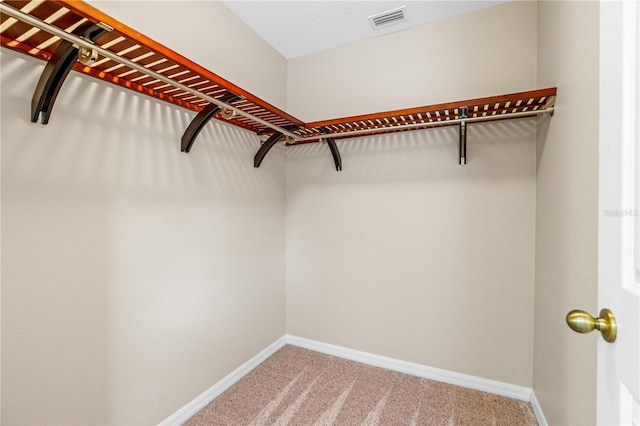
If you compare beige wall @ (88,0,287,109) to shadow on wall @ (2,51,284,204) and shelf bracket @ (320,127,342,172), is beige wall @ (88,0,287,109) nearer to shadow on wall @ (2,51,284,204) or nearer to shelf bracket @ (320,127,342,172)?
shadow on wall @ (2,51,284,204)

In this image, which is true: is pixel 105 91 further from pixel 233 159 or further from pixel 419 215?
pixel 419 215

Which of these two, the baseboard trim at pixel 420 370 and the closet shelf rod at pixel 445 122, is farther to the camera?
the baseboard trim at pixel 420 370

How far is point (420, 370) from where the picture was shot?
199 centimetres

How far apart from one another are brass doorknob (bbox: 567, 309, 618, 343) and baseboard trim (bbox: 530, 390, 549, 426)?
1328 millimetres

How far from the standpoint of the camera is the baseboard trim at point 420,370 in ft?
5.78

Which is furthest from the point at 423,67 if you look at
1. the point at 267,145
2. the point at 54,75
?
the point at 54,75

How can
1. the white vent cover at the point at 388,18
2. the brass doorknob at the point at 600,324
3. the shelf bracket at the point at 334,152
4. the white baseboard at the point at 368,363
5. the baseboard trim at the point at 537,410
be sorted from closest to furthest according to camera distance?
the brass doorknob at the point at 600,324 → the baseboard trim at the point at 537,410 → the white baseboard at the point at 368,363 → the white vent cover at the point at 388,18 → the shelf bracket at the point at 334,152

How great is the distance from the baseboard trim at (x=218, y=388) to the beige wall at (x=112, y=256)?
4 cm

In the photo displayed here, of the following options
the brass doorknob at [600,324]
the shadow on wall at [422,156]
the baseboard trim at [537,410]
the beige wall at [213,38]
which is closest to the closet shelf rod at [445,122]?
the shadow on wall at [422,156]

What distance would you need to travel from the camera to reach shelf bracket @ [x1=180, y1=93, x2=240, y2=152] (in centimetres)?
144

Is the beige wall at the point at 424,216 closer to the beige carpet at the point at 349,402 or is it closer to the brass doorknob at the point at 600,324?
the beige carpet at the point at 349,402

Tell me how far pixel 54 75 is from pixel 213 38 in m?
1.04

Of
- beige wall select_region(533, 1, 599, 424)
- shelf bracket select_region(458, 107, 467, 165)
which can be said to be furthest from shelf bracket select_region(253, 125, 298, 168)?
beige wall select_region(533, 1, 599, 424)

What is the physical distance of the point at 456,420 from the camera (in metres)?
1.58
